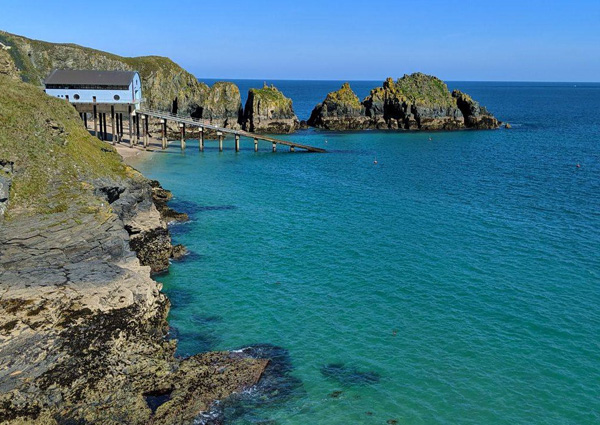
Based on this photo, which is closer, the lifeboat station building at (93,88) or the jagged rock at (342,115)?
the lifeboat station building at (93,88)

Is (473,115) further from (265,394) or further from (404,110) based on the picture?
(265,394)

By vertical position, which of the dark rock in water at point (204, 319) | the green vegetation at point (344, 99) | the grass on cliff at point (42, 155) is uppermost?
the green vegetation at point (344, 99)

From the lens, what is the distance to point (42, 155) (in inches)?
1351

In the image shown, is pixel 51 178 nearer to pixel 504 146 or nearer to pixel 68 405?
pixel 68 405

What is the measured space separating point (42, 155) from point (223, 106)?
78.7m

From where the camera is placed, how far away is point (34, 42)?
349ft

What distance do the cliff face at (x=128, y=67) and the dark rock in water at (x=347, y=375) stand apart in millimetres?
90780

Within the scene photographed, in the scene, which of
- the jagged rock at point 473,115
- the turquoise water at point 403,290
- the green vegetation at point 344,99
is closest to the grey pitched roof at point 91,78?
the turquoise water at point 403,290

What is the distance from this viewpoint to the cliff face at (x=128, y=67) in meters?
103

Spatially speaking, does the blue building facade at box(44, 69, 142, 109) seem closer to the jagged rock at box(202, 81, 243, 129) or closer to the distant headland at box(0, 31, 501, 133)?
the distant headland at box(0, 31, 501, 133)

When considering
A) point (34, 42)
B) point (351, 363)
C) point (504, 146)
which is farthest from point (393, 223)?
point (34, 42)

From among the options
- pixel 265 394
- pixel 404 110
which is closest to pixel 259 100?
Answer: pixel 404 110

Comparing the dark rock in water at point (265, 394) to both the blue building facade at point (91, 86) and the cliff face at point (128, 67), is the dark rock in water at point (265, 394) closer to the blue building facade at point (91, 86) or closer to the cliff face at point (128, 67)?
the blue building facade at point (91, 86)

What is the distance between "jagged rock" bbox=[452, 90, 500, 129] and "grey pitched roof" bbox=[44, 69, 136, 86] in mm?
81069
